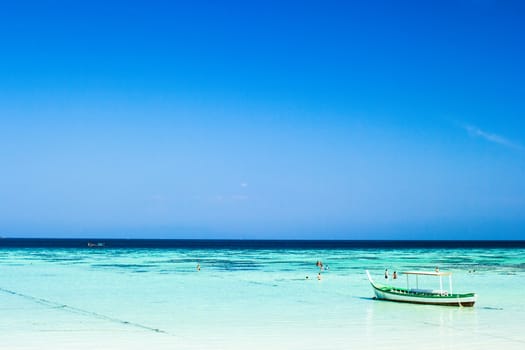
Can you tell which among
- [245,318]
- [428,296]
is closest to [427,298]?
[428,296]

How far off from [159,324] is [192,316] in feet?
9.17

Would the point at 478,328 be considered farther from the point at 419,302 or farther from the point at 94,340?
the point at 94,340

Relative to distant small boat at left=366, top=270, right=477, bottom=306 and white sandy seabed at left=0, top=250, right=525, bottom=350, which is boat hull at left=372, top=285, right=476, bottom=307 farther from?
white sandy seabed at left=0, top=250, right=525, bottom=350

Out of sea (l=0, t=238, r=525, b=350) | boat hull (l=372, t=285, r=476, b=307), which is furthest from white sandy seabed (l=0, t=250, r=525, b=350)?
boat hull (l=372, t=285, r=476, b=307)

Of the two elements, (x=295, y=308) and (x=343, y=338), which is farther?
(x=295, y=308)

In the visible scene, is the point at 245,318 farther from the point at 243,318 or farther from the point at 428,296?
the point at 428,296

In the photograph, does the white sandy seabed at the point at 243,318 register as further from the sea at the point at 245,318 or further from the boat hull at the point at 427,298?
the boat hull at the point at 427,298

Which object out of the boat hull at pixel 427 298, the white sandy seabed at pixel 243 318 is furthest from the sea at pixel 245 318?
the boat hull at pixel 427 298

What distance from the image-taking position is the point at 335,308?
34.5 metres

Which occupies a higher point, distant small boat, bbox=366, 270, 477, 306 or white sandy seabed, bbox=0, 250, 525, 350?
distant small boat, bbox=366, 270, 477, 306

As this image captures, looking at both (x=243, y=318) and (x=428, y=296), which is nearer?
(x=243, y=318)

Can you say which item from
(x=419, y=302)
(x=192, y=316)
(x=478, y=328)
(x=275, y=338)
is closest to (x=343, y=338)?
(x=275, y=338)

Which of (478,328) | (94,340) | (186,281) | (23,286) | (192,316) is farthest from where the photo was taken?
(186,281)

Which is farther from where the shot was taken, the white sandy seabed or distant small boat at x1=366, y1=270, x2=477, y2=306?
distant small boat at x1=366, y1=270, x2=477, y2=306
